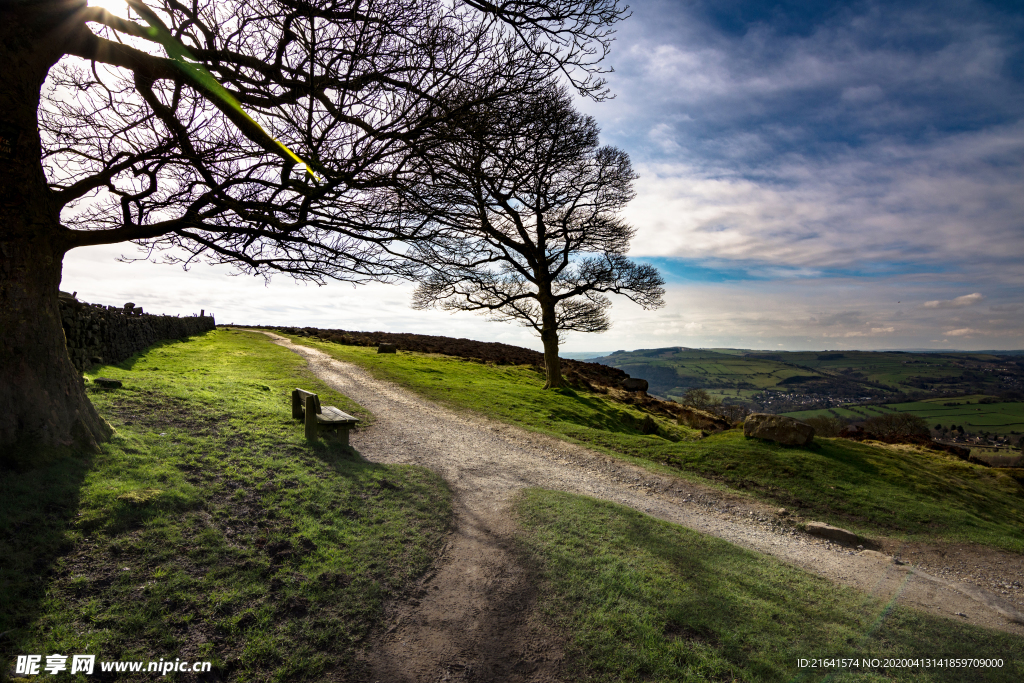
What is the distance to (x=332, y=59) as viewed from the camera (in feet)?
17.6

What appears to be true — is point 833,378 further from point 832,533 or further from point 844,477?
point 832,533

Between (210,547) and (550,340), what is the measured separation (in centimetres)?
1700

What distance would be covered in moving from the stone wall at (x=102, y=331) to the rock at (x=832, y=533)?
49.6ft

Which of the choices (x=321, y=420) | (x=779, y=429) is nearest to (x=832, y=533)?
(x=779, y=429)

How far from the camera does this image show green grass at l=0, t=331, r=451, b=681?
3627 millimetres

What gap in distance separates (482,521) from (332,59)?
6.66 meters

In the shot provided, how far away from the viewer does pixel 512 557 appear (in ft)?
18.7

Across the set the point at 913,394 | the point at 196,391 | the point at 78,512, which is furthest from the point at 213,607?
the point at 913,394

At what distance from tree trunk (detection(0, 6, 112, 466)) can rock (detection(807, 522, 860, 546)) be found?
38.8 feet

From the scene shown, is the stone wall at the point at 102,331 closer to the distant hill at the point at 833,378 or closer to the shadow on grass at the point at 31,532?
the shadow on grass at the point at 31,532

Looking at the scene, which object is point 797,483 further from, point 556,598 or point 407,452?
point 407,452

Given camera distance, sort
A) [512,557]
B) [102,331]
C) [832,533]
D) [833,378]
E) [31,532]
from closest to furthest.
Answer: [31,532]
[512,557]
[832,533]
[102,331]
[833,378]

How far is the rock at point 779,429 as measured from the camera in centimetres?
1225

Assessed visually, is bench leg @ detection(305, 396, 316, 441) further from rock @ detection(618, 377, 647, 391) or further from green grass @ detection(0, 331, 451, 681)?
rock @ detection(618, 377, 647, 391)
